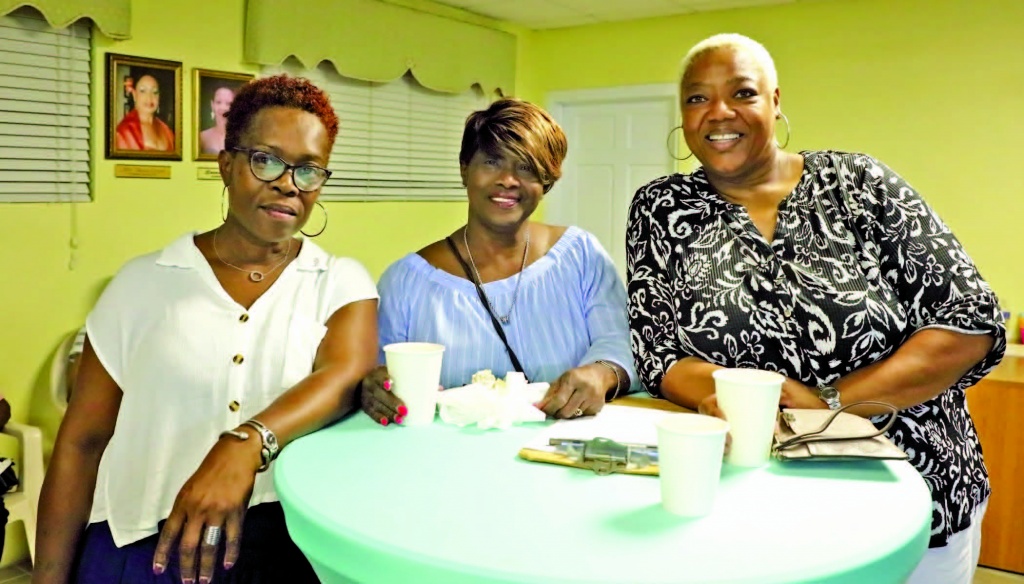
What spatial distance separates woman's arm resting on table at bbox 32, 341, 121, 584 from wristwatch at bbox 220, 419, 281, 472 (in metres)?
0.30

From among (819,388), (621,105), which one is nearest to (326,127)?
(819,388)

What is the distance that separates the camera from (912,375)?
1.43 m

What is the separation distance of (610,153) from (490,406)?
5340 millimetres

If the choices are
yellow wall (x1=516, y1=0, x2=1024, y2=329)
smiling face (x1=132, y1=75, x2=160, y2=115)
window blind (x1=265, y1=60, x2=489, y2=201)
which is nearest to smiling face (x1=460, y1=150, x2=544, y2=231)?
smiling face (x1=132, y1=75, x2=160, y2=115)

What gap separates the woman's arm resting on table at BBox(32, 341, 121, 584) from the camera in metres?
1.43

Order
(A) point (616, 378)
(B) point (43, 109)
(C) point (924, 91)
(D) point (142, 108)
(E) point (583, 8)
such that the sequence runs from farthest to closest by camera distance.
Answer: (E) point (583, 8) → (C) point (924, 91) → (D) point (142, 108) → (B) point (43, 109) → (A) point (616, 378)

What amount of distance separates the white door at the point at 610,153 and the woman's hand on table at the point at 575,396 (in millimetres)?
4690

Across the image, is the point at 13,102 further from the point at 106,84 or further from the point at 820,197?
the point at 820,197

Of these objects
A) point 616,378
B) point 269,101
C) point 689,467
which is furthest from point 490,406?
point 269,101

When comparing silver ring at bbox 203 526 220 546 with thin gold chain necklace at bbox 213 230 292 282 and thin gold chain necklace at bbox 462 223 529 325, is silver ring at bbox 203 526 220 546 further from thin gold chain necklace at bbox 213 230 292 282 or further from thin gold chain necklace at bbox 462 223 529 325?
thin gold chain necklace at bbox 462 223 529 325

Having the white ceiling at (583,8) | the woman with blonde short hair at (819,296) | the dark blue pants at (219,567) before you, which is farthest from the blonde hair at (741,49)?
the white ceiling at (583,8)

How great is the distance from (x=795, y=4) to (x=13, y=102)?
174 inches

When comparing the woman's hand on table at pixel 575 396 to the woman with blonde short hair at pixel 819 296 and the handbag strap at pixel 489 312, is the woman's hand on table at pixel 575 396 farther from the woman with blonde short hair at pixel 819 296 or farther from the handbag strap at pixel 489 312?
the handbag strap at pixel 489 312

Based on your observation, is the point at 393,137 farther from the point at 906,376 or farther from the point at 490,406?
the point at 906,376
